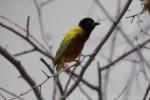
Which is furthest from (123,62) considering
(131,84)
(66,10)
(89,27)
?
(89,27)

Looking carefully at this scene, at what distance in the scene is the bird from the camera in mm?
1510

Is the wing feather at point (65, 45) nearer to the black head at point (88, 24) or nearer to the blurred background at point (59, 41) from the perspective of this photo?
the black head at point (88, 24)

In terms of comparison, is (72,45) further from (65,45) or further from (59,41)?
(59,41)

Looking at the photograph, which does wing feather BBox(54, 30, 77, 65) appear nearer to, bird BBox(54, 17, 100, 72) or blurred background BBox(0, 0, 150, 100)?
bird BBox(54, 17, 100, 72)

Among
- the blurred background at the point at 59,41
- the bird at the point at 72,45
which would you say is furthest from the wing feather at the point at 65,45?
the blurred background at the point at 59,41

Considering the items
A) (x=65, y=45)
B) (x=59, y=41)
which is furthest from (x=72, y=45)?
(x=59, y=41)

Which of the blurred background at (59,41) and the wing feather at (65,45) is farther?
the blurred background at (59,41)

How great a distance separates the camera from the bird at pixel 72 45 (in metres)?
1.51

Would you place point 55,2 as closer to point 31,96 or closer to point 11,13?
point 11,13

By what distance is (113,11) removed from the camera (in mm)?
2645

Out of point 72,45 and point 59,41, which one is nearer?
point 72,45

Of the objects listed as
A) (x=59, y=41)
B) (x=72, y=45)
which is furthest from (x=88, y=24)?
→ (x=59, y=41)

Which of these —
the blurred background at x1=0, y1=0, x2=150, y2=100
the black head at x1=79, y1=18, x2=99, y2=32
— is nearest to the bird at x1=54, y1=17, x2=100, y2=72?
the black head at x1=79, y1=18, x2=99, y2=32

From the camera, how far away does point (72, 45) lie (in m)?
1.52
